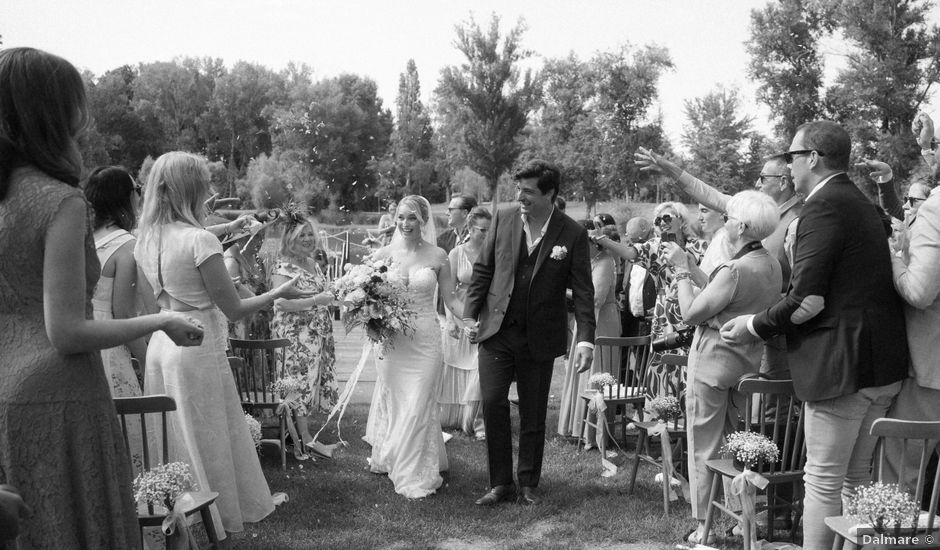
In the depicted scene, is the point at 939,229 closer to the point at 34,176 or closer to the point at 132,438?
the point at 34,176

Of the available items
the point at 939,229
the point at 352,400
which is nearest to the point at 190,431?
the point at 939,229

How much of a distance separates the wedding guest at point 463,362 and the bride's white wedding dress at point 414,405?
1456 mm

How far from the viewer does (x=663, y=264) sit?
22.5 ft

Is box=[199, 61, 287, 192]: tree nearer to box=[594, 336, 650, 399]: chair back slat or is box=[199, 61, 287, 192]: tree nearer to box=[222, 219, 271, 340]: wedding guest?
box=[222, 219, 271, 340]: wedding guest

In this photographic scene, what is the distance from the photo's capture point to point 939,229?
130 inches

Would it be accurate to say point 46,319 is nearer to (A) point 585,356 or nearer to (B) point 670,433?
(A) point 585,356

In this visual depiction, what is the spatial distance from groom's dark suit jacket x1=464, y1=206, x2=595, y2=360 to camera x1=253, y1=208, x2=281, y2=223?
8.11ft

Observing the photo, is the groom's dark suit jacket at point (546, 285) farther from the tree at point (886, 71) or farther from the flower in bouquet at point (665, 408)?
the tree at point (886, 71)

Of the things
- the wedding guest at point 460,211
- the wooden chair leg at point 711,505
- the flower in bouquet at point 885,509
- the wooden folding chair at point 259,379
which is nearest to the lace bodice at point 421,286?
the wooden folding chair at point 259,379

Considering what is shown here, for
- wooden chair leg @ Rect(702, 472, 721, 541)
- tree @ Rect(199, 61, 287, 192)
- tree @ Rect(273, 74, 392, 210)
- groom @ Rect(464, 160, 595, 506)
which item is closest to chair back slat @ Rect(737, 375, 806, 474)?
wooden chair leg @ Rect(702, 472, 721, 541)

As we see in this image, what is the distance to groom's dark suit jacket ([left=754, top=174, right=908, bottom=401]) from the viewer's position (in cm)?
349

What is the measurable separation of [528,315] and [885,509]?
306 centimetres

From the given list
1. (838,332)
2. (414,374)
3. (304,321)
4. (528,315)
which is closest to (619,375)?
(528,315)

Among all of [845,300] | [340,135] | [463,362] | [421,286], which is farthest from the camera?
[340,135]
